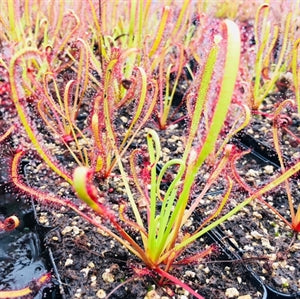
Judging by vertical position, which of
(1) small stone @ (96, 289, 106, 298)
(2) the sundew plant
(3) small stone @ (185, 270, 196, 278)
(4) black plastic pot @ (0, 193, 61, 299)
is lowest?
(4) black plastic pot @ (0, 193, 61, 299)

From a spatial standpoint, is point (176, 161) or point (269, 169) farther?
point (269, 169)

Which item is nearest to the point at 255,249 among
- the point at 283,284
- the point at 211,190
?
the point at 283,284

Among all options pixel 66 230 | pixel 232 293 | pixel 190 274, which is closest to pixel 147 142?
pixel 66 230

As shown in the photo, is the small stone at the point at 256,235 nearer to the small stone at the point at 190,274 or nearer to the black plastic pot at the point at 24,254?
the small stone at the point at 190,274

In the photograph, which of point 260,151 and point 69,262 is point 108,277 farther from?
point 260,151

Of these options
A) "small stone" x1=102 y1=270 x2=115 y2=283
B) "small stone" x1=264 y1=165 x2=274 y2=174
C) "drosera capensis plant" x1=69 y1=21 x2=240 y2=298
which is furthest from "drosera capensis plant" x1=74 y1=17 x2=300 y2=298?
"small stone" x1=264 y1=165 x2=274 y2=174

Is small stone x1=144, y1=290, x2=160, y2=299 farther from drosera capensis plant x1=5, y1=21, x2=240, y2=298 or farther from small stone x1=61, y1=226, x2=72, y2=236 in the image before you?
small stone x1=61, y1=226, x2=72, y2=236

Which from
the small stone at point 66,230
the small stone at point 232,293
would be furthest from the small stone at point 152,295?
the small stone at point 66,230

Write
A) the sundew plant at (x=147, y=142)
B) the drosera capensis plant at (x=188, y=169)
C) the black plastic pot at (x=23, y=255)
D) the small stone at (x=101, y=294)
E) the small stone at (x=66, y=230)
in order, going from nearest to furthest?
the drosera capensis plant at (x=188, y=169)
the sundew plant at (x=147, y=142)
the small stone at (x=101, y=294)
the black plastic pot at (x=23, y=255)
the small stone at (x=66, y=230)

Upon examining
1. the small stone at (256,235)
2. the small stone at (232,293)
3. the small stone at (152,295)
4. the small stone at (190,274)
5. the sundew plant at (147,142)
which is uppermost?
the sundew plant at (147,142)
